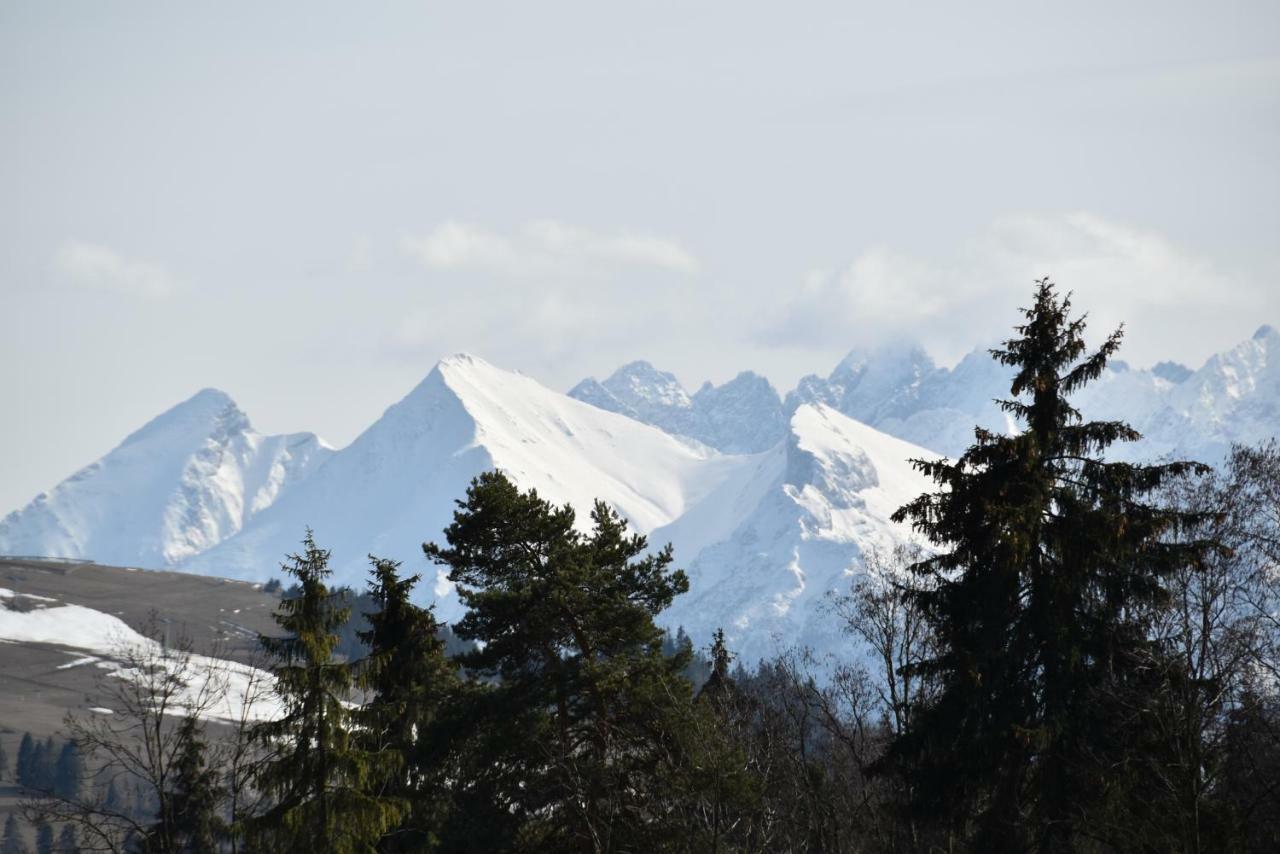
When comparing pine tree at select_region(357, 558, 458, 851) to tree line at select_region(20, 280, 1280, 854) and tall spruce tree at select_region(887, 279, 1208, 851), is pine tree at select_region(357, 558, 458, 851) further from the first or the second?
tall spruce tree at select_region(887, 279, 1208, 851)

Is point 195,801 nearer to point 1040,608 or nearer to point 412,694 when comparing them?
point 412,694

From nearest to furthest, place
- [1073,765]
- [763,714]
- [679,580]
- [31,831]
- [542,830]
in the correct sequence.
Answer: [1073,765] → [542,830] → [679,580] → [763,714] → [31,831]

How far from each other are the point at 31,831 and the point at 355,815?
174m

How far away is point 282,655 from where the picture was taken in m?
30.1

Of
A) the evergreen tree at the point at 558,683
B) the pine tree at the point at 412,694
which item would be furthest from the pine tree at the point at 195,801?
the evergreen tree at the point at 558,683

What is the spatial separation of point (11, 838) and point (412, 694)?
150m

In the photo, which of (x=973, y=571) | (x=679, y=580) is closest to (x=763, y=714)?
(x=679, y=580)

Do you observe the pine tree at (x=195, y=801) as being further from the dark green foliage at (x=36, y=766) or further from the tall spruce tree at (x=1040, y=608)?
the dark green foliage at (x=36, y=766)

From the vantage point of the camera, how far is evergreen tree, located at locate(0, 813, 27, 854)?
540 ft

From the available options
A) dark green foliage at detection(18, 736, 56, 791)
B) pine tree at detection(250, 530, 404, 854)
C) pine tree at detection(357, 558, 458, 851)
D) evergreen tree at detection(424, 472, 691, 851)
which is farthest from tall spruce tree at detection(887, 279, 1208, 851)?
dark green foliage at detection(18, 736, 56, 791)

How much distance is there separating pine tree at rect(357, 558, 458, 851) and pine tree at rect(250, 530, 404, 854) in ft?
17.5

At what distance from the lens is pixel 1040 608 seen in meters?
29.2

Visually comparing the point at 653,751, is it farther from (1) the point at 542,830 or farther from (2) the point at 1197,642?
(2) the point at 1197,642

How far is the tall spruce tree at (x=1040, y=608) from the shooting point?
1109 inches
